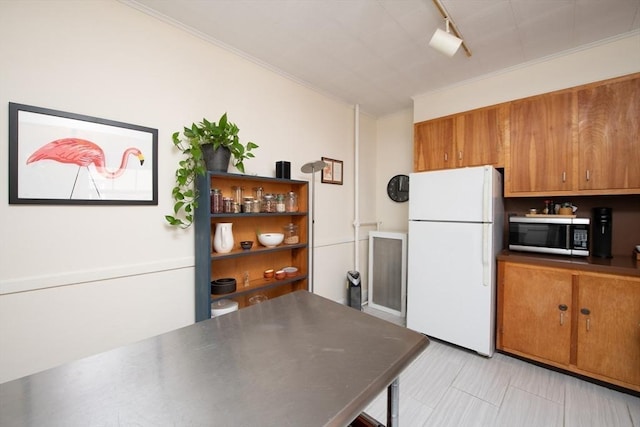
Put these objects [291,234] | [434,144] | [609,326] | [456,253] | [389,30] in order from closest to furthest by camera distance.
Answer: [609,326] → [389,30] → [456,253] → [291,234] → [434,144]

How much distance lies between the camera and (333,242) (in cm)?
320

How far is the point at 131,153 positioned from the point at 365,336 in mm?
1838

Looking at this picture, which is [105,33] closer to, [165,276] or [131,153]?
[131,153]

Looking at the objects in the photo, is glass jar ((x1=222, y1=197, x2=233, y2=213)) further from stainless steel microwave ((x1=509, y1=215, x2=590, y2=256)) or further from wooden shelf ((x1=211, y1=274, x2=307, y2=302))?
stainless steel microwave ((x1=509, y1=215, x2=590, y2=256))

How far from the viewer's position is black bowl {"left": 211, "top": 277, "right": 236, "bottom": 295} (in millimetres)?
1992

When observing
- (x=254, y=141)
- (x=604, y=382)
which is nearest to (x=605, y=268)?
(x=604, y=382)

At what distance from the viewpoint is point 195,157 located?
6.12 feet

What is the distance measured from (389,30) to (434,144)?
1.38m

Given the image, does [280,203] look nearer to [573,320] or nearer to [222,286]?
[222,286]

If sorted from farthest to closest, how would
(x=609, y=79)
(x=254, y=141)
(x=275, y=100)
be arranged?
(x=275, y=100) → (x=254, y=141) → (x=609, y=79)

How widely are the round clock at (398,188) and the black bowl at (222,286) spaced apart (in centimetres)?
250

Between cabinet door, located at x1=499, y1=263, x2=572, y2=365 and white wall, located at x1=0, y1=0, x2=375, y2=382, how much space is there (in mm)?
2702

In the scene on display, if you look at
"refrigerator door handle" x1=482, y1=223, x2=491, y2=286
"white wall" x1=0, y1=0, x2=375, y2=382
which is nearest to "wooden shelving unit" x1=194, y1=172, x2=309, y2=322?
"white wall" x1=0, y1=0, x2=375, y2=382

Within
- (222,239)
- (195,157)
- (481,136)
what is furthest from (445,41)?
(222,239)
